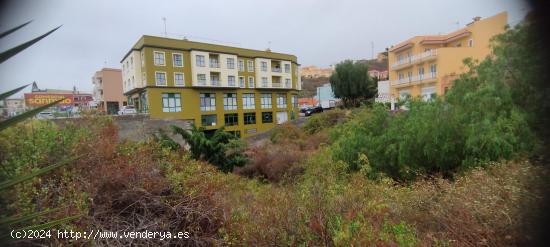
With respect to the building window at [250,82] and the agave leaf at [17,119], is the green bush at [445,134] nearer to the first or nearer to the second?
the agave leaf at [17,119]

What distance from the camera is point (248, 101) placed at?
32.2m

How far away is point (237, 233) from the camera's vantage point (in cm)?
338

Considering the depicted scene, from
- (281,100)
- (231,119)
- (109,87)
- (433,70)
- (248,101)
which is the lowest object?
(231,119)

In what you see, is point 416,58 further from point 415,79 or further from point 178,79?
point 178,79

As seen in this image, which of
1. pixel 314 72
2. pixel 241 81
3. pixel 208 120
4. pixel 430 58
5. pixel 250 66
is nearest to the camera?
pixel 430 58

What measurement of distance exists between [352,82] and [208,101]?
57.8ft

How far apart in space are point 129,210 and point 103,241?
710 mm

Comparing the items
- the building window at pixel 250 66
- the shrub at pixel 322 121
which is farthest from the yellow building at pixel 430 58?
the building window at pixel 250 66

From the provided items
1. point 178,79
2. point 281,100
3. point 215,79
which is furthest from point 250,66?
point 178,79

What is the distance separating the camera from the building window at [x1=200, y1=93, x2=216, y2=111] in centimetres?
2853

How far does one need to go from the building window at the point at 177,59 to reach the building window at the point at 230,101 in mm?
6007

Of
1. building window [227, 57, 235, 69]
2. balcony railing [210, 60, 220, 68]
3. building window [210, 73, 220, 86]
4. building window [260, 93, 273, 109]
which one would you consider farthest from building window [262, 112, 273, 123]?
balcony railing [210, 60, 220, 68]

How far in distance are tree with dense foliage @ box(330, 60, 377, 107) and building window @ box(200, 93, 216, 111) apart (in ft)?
50.1

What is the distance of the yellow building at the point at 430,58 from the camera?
2264 cm
